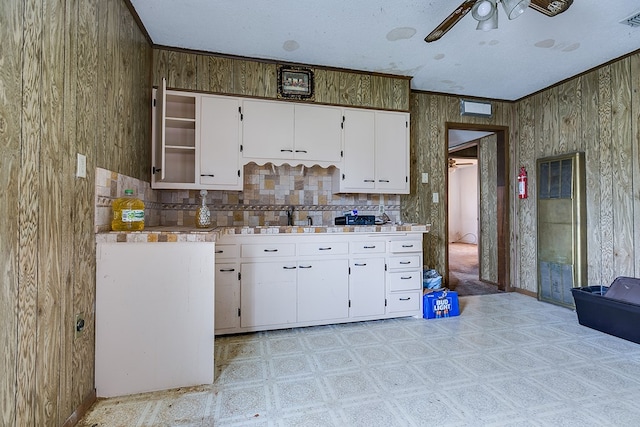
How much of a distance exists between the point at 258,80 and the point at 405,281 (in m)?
2.38

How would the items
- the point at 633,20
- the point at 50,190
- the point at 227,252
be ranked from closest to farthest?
the point at 50,190 → the point at 633,20 → the point at 227,252

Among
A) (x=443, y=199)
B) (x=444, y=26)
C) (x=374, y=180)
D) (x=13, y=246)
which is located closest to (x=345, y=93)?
(x=374, y=180)

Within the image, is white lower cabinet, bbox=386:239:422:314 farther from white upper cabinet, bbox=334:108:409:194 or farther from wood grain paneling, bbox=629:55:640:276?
wood grain paneling, bbox=629:55:640:276

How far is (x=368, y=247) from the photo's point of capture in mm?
2943

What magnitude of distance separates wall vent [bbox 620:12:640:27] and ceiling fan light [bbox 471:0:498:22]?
4.24 ft

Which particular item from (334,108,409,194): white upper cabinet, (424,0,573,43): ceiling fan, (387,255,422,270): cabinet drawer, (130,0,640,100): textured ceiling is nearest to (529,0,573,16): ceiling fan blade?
(424,0,573,43): ceiling fan

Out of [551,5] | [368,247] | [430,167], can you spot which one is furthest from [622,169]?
[368,247]

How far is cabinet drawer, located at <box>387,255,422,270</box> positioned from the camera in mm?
3014

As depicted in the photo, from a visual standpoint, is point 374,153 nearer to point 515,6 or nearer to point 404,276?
point 404,276

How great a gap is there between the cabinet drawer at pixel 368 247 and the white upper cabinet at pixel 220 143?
1176 millimetres

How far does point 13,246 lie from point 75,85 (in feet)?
2.79

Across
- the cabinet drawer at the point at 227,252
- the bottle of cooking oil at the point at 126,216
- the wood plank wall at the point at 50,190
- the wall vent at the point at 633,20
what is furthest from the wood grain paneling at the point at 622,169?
the wood plank wall at the point at 50,190

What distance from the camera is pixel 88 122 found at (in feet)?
5.53

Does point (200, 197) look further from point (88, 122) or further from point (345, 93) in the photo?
point (345, 93)
